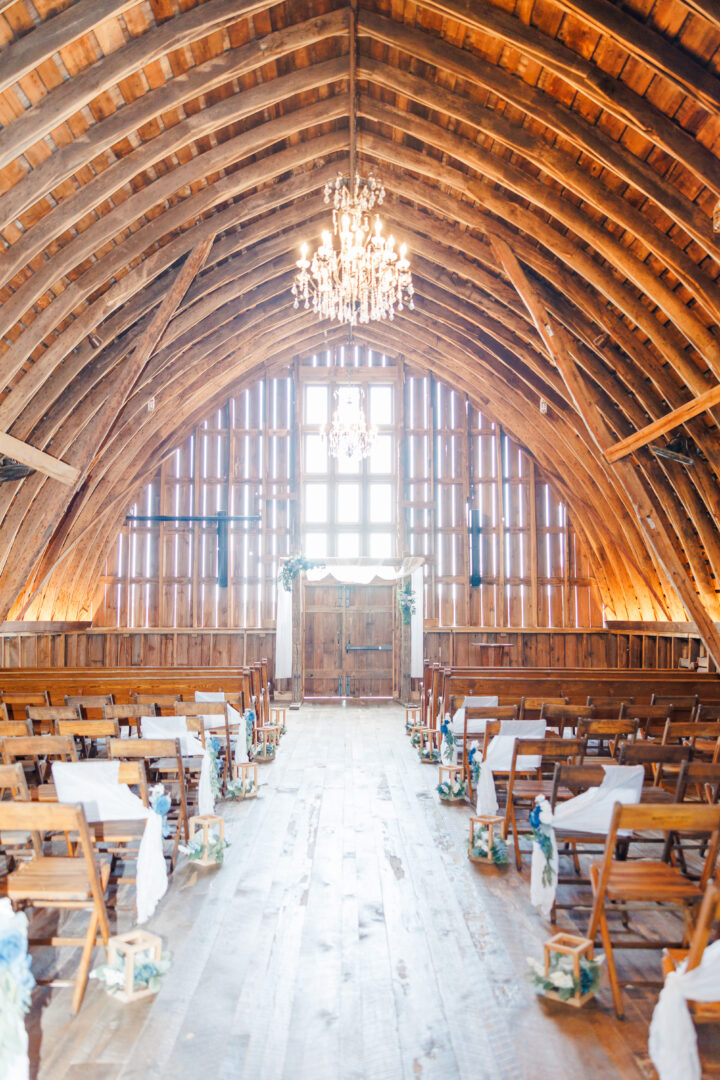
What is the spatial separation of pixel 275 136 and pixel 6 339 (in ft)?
13.2

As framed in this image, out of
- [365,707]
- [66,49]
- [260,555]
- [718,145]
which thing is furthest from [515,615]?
[66,49]

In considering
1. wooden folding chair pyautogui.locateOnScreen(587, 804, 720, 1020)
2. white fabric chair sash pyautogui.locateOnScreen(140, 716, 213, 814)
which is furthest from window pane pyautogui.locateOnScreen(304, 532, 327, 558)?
wooden folding chair pyautogui.locateOnScreen(587, 804, 720, 1020)

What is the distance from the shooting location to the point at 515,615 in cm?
1652

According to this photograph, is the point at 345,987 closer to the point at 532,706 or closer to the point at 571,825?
the point at 571,825

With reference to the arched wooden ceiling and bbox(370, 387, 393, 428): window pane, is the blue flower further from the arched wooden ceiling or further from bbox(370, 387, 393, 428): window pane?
bbox(370, 387, 393, 428): window pane

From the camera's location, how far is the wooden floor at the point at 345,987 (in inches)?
122

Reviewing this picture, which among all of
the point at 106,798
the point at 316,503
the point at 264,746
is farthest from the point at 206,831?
the point at 316,503

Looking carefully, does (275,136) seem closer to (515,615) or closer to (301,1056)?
(301,1056)

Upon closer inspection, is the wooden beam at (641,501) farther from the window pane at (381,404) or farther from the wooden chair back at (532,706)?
Result: the window pane at (381,404)

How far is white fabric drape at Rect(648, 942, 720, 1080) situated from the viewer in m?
2.60

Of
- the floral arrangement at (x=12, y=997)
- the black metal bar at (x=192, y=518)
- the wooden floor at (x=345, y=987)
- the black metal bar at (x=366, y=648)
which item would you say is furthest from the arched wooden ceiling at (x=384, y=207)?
the wooden floor at (x=345, y=987)

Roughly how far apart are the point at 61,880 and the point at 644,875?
2939 millimetres

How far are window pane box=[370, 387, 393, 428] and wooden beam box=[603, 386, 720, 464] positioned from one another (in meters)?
7.05

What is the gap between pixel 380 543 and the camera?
16.7m
